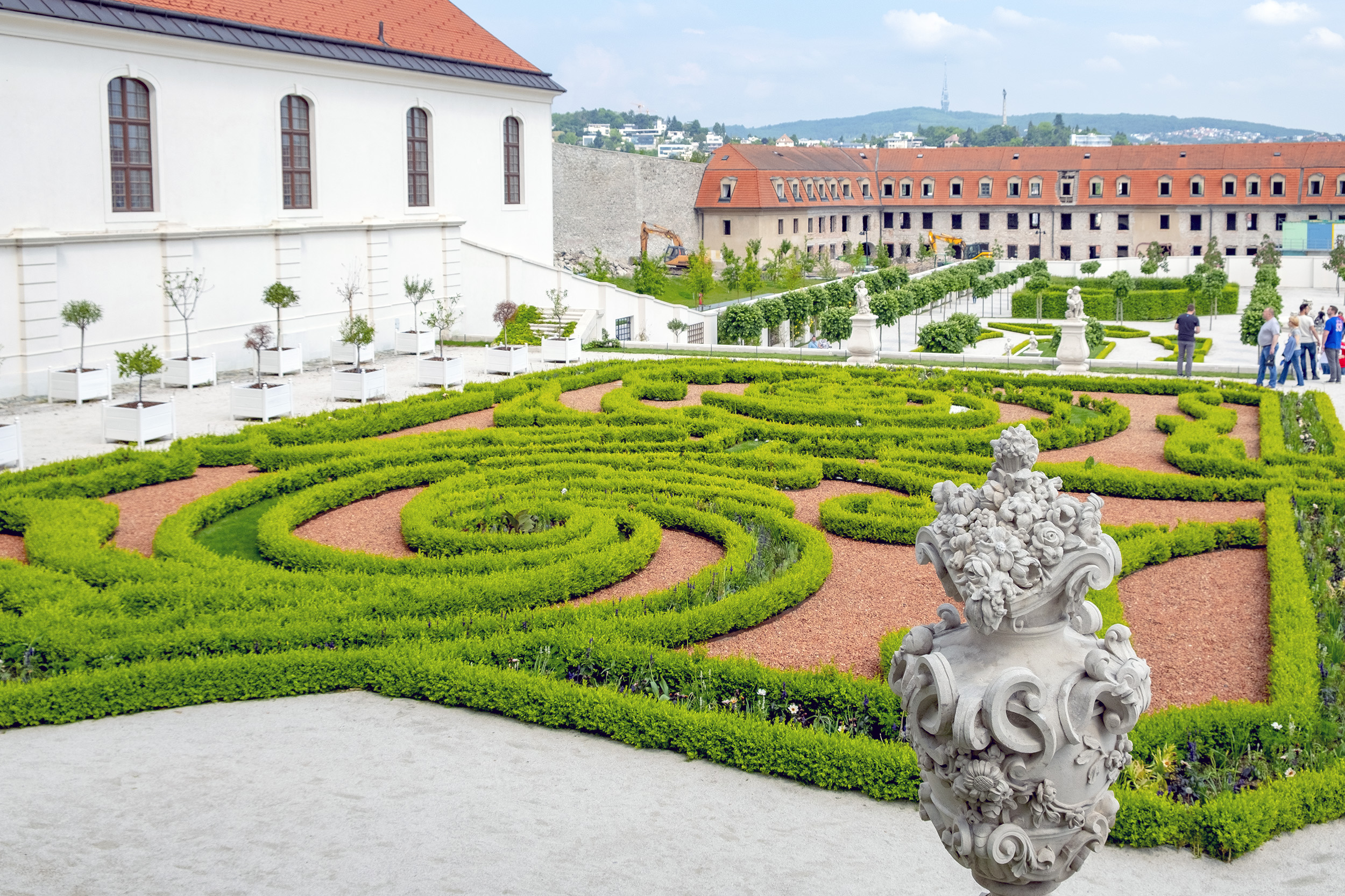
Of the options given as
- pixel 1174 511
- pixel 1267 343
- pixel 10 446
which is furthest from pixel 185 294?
pixel 1267 343

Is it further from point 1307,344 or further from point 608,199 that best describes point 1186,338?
point 608,199

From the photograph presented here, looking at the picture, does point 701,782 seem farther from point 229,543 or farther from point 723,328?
point 723,328

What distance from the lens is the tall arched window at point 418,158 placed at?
34.2m

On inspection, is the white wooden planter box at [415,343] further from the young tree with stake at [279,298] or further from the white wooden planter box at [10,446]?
the white wooden planter box at [10,446]

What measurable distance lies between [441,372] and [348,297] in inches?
233

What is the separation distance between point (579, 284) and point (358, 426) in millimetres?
17481

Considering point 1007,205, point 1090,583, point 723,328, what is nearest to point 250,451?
point 1090,583

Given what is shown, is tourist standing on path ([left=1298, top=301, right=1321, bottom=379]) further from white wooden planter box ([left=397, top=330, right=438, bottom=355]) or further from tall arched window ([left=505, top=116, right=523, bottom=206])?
tall arched window ([left=505, top=116, right=523, bottom=206])

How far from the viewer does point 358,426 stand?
18.8 meters

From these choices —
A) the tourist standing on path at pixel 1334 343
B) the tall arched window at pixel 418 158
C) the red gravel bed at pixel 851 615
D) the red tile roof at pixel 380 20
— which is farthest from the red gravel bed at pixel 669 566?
the tall arched window at pixel 418 158

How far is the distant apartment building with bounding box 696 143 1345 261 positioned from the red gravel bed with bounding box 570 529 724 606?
6357cm

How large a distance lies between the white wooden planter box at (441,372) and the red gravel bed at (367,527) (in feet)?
31.8

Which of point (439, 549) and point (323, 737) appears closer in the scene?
point (323, 737)

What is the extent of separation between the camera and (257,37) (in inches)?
1120
